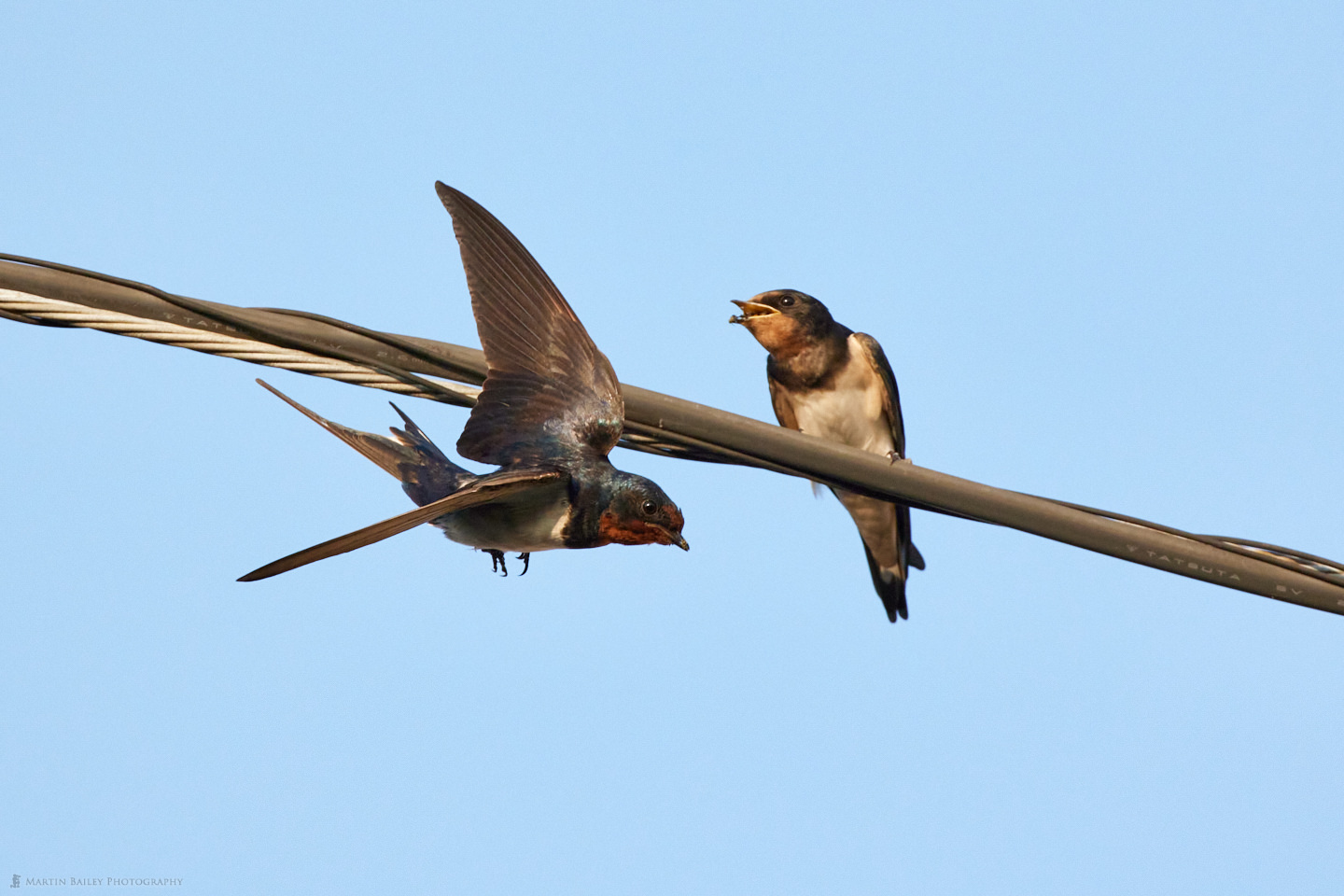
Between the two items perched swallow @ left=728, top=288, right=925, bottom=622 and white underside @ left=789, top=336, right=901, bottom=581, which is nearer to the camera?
perched swallow @ left=728, top=288, right=925, bottom=622

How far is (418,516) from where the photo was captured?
3.14 metres

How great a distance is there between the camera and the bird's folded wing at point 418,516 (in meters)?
2.81

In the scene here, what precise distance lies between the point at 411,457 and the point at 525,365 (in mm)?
469

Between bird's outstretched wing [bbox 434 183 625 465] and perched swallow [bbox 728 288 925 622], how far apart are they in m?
3.95

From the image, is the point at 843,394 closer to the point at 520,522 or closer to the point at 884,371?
the point at 884,371

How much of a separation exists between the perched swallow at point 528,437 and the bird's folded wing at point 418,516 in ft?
0.04

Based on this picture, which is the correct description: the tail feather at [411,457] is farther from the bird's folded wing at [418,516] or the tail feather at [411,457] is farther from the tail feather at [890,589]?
the tail feather at [890,589]

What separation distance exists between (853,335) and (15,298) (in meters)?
5.64

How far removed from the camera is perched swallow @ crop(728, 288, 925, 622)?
26.5ft

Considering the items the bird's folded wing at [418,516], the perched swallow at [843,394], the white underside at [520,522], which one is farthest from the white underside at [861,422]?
the bird's folded wing at [418,516]

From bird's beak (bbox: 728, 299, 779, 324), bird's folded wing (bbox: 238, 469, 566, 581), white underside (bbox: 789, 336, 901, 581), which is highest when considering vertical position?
bird's beak (bbox: 728, 299, 779, 324)

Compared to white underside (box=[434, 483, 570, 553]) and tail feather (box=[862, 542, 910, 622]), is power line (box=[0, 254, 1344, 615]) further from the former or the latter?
tail feather (box=[862, 542, 910, 622])

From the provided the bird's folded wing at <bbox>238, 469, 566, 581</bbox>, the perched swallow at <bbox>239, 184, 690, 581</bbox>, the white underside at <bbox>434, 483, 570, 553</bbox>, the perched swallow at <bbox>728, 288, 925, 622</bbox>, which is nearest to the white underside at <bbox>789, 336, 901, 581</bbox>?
the perched swallow at <bbox>728, 288, 925, 622</bbox>

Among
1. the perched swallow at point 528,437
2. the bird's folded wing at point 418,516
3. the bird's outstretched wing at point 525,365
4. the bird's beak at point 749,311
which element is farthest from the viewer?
the bird's beak at point 749,311
